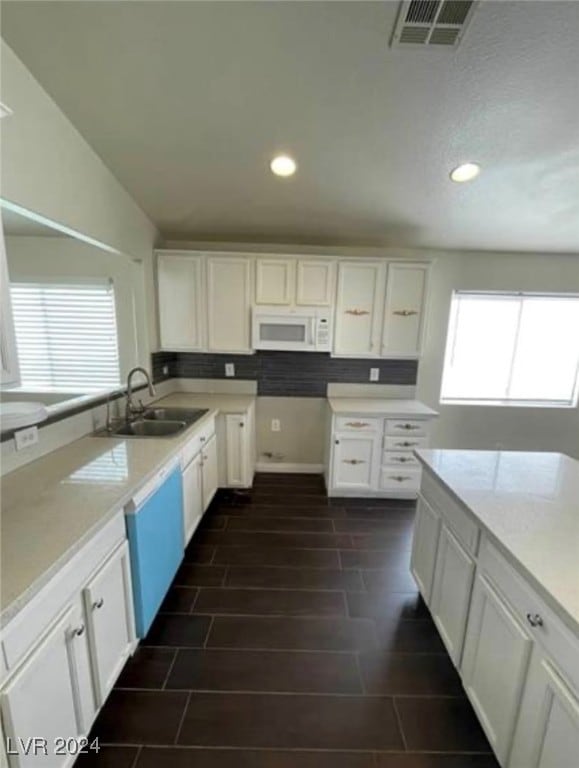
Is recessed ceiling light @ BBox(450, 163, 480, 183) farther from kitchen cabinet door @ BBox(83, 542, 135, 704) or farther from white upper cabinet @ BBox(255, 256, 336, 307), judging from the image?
kitchen cabinet door @ BBox(83, 542, 135, 704)

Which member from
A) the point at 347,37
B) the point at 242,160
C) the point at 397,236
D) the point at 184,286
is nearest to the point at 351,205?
the point at 397,236

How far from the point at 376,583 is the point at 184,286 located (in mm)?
2800

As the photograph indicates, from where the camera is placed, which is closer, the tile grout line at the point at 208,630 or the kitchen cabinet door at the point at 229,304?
the tile grout line at the point at 208,630

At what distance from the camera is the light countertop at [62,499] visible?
3.34 feet

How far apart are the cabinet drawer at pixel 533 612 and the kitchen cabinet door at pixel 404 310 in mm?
2220

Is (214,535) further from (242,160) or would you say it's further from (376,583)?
(242,160)

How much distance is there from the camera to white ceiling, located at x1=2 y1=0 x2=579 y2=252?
156 cm

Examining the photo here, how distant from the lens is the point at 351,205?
2.91 metres

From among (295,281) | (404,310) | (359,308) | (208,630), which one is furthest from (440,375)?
(208,630)

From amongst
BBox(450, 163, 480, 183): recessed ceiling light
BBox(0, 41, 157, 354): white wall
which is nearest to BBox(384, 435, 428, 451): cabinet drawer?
BBox(450, 163, 480, 183): recessed ceiling light

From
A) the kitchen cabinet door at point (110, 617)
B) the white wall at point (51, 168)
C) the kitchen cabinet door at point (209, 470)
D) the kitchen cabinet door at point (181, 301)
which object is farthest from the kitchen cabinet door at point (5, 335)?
the kitchen cabinet door at point (181, 301)

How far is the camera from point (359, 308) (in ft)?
11.0

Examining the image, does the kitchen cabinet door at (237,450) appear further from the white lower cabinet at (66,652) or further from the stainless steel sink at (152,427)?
the white lower cabinet at (66,652)

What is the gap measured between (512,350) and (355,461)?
2144 mm
